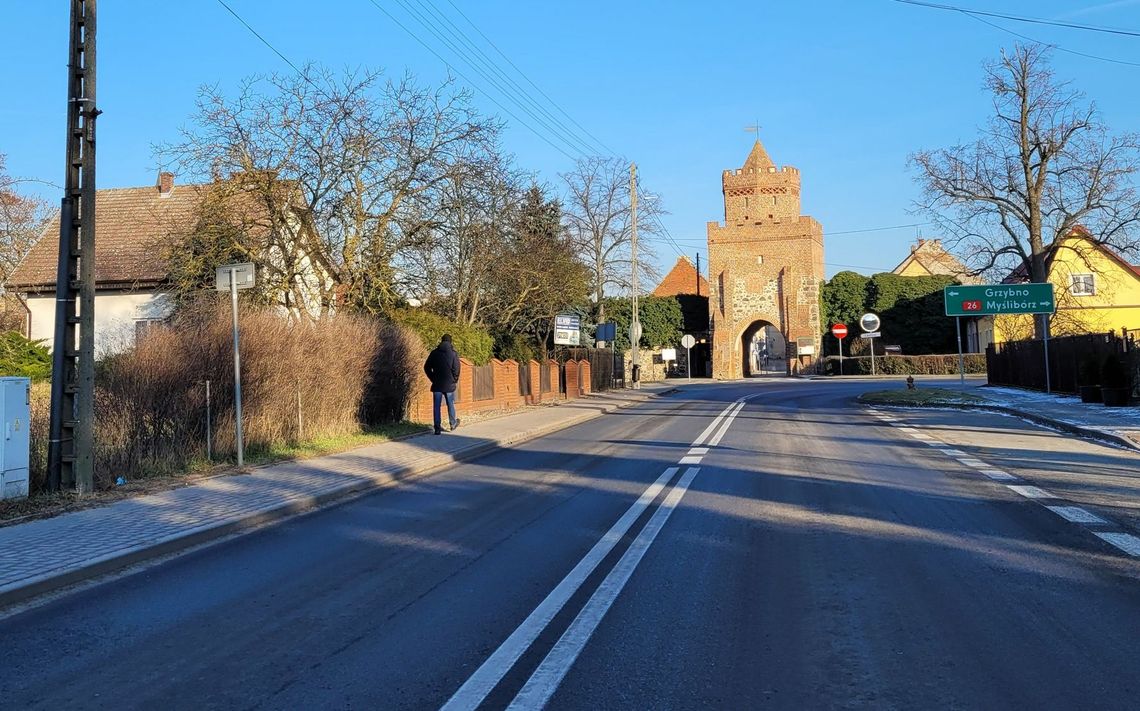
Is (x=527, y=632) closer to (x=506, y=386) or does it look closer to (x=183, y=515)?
(x=183, y=515)

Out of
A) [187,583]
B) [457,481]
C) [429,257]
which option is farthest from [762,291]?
[187,583]

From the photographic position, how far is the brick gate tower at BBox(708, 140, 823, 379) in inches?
2571

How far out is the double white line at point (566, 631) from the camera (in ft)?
14.1

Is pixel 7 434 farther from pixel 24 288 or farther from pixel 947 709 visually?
pixel 24 288

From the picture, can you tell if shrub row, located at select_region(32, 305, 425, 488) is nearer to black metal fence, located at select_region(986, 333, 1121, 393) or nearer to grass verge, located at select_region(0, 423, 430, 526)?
grass verge, located at select_region(0, 423, 430, 526)

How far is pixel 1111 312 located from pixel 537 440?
162 ft

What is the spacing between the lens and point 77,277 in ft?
34.0

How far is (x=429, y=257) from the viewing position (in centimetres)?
2541

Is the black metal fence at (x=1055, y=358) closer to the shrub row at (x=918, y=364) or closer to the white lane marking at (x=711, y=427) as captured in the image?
the white lane marking at (x=711, y=427)

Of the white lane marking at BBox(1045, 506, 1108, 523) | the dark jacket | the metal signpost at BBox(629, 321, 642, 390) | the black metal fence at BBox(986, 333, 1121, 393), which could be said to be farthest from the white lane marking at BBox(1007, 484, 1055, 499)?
the metal signpost at BBox(629, 321, 642, 390)

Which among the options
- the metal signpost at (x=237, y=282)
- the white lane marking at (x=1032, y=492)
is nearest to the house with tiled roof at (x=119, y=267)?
the metal signpost at (x=237, y=282)

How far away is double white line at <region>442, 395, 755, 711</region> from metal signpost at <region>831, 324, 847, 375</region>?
55.1 meters

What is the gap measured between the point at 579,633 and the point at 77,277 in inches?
322

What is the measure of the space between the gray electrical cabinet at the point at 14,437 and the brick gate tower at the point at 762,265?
59.0 metres
